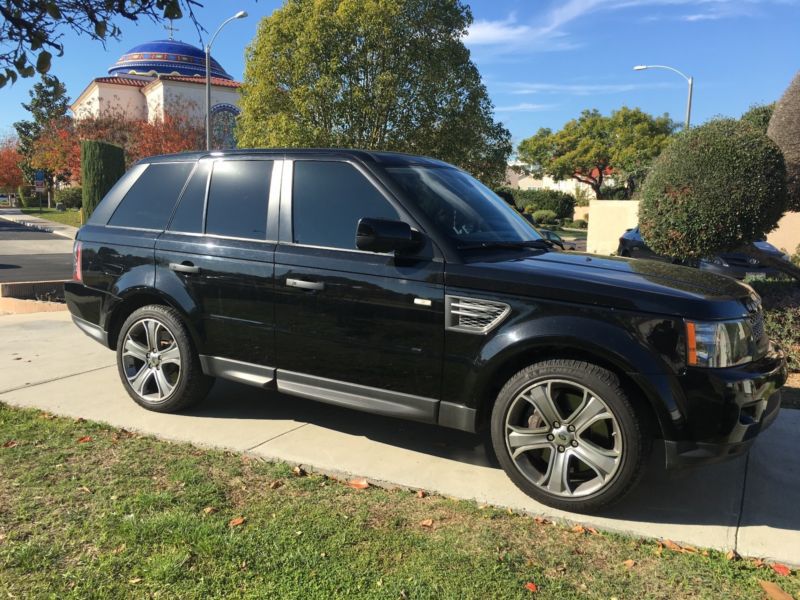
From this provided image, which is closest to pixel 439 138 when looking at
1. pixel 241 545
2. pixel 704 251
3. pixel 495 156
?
pixel 495 156

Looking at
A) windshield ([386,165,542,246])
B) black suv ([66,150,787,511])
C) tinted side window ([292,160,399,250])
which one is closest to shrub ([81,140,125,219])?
black suv ([66,150,787,511])

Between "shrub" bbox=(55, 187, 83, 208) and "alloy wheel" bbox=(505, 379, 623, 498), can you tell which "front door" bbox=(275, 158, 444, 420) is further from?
"shrub" bbox=(55, 187, 83, 208)

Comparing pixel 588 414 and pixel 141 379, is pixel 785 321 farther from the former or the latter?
pixel 141 379

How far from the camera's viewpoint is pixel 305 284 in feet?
13.0

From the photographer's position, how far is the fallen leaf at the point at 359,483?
363cm

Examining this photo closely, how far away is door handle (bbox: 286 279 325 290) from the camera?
12.8ft

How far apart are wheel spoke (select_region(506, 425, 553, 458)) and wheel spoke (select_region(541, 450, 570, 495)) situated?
0.24ft

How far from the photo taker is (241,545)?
2951mm

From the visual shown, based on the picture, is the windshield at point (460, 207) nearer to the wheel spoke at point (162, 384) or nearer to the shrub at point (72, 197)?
the wheel spoke at point (162, 384)

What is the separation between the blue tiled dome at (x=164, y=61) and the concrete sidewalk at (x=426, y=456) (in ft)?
173

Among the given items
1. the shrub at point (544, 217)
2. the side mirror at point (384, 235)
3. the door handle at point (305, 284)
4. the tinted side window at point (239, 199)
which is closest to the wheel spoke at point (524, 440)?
the side mirror at point (384, 235)

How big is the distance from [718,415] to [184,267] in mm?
3464

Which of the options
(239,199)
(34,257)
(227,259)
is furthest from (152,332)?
(34,257)

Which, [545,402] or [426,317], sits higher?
[426,317]
